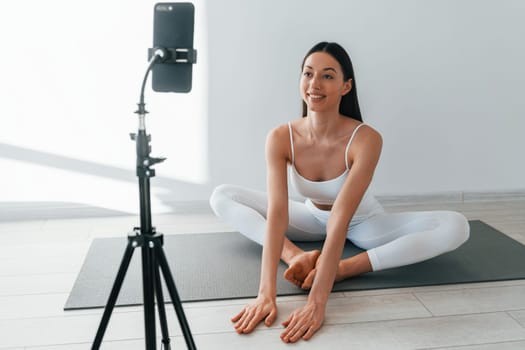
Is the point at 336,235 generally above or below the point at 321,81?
below

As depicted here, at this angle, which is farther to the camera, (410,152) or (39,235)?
(410,152)

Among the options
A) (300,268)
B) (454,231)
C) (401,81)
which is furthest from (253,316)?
(401,81)

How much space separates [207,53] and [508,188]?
1.88 meters

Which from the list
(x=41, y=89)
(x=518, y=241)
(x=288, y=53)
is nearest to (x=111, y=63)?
(x=41, y=89)

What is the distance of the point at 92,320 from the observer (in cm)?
203

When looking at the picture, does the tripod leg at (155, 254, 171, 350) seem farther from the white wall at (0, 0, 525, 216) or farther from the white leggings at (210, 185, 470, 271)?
the white wall at (0, 0, 525, 216)

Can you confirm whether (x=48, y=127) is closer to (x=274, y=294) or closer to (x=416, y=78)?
(x=274, y=294)

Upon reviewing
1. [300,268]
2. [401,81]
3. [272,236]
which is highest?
[401,81]

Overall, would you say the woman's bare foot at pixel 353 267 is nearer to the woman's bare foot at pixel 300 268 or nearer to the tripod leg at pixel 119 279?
the woman's bare foot at pixel 300 268

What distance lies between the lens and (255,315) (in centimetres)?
198

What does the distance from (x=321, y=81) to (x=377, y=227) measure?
68cm

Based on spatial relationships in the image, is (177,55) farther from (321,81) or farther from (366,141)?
(366,141)

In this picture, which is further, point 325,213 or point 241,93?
point 241,93

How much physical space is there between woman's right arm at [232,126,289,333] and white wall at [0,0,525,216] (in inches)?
39.5
